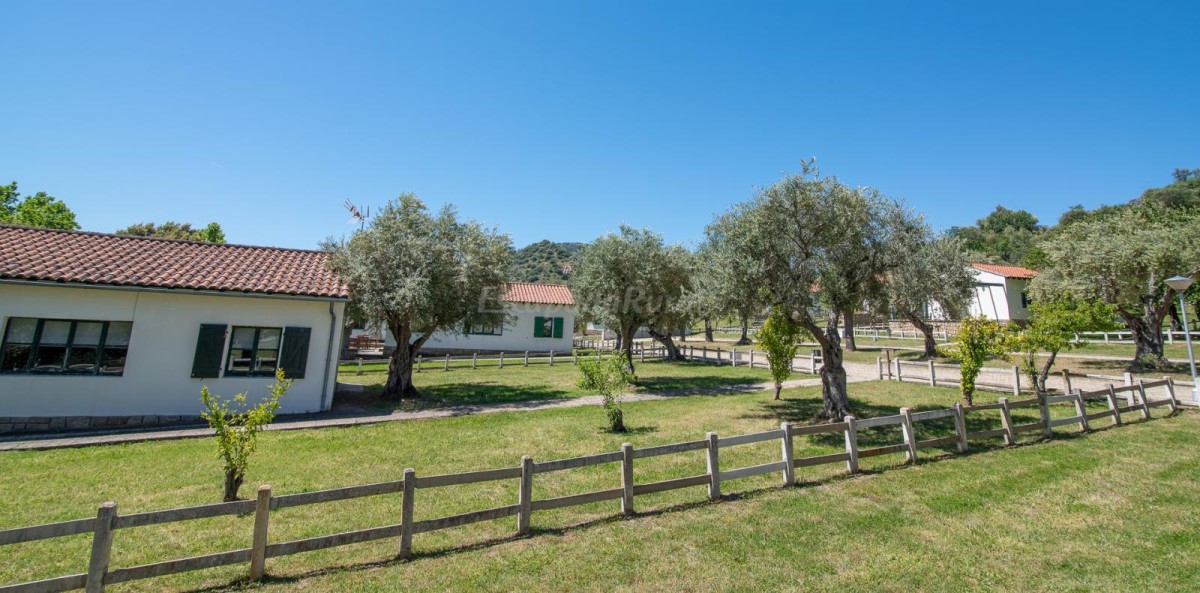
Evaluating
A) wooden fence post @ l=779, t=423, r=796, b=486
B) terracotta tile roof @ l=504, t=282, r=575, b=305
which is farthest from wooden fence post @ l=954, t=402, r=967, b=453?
terracotta tile roof @ l=504, t=282, r=575, b=305

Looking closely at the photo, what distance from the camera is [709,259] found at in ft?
40.9

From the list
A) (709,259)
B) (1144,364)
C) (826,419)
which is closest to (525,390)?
(709,259)

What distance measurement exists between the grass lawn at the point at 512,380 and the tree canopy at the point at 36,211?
27.7 m

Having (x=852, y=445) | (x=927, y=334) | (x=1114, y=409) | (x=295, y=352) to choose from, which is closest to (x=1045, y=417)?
(x=1114, y=409)

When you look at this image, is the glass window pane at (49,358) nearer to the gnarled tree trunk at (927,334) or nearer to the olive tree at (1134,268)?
the gnarled tree trunk at (927,334)

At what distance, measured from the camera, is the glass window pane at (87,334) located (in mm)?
12008

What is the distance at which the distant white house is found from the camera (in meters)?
32.5

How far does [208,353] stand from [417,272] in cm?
572

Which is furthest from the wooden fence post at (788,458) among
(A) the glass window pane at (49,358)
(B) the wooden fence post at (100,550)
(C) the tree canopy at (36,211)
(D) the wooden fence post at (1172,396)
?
(C) the tree canopy at (36,211)

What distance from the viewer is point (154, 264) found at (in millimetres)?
13555

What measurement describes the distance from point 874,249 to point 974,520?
6.97 m

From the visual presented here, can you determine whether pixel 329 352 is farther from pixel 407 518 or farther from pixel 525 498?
pixel 525 498

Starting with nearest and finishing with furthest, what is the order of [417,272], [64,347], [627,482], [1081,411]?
[627,482] → [1081,411] → [64,347] → [417,272]

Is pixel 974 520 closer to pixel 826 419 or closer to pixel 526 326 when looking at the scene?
pixel 826 419
